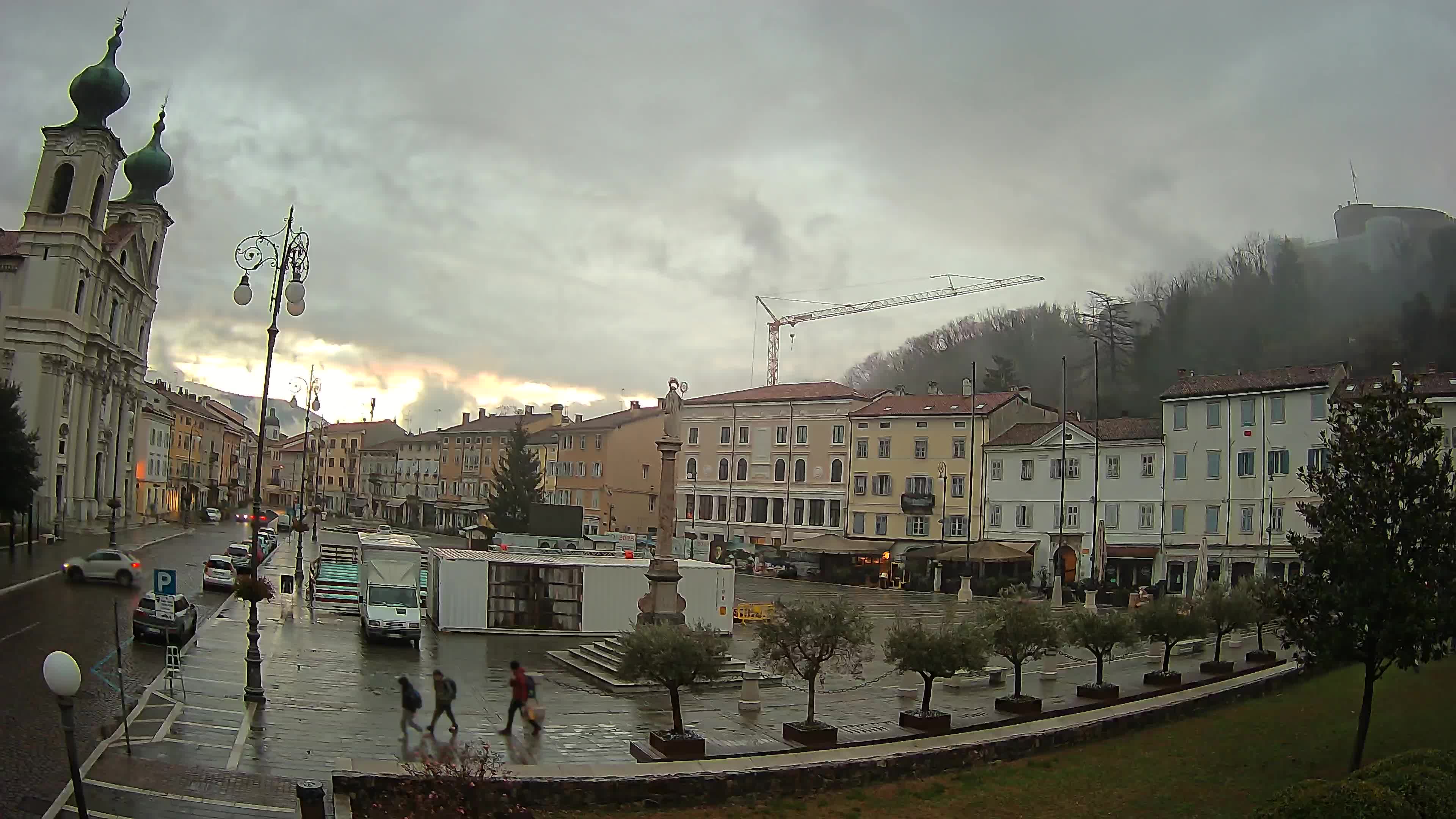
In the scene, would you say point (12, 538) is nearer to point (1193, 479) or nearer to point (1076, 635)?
point (1076, 635)

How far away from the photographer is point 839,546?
63.6m

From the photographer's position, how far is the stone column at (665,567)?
25.7 meters

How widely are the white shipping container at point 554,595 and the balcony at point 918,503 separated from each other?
3405 cm

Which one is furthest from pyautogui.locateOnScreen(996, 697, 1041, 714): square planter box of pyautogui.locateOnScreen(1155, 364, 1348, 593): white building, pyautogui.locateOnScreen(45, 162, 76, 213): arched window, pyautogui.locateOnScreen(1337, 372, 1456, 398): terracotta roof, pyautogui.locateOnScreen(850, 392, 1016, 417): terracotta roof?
pyautogui.locateOnScreen(45, 162, 76, 213): arched window

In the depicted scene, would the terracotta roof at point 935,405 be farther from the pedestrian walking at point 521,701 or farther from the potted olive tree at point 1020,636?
the pedestrian walking at point 521,701

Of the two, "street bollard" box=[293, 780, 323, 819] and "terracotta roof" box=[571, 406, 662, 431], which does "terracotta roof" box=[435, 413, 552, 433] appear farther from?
"street bollard" box=[293, 780, 323, 819]

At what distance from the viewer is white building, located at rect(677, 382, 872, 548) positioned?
230ft

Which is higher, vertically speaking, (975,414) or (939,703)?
(975,414)

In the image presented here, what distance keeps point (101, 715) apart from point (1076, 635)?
1948 centimetres

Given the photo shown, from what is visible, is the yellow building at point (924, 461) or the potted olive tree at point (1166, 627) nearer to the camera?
the potted olive tree at point (1166, 627)

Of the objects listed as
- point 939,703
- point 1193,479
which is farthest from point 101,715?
point 1193,479

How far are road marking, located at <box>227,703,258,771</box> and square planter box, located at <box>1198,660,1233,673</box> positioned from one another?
22333 millimetres

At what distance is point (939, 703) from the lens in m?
22.1

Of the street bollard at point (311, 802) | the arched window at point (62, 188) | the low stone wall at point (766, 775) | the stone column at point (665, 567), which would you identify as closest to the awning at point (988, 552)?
the stone column at point (665, 567)
